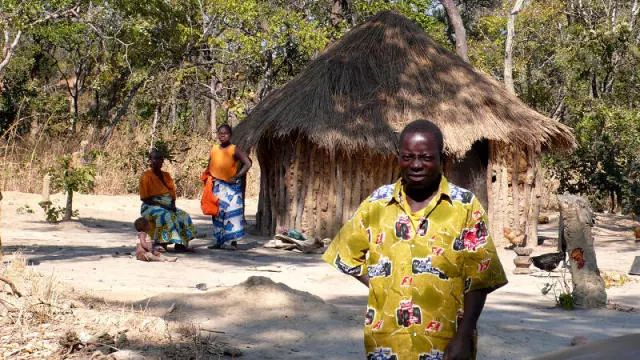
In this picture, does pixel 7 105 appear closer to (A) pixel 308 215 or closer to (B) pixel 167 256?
(A) pixel 308 215

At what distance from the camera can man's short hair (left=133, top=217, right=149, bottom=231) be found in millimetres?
9914

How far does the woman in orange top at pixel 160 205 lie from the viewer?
33.6ft

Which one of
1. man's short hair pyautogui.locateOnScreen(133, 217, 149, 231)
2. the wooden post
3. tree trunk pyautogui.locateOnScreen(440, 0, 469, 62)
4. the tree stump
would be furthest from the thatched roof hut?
the tree stump

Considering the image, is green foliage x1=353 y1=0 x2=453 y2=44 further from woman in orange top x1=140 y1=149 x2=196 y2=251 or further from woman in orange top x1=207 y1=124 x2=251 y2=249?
woman in orange top x1=140 y1=149 x2=196 y2=251

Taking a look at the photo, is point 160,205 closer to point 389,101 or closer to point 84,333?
point 389,101

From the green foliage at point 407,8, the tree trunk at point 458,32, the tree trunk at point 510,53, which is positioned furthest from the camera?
the green foliage at point 407,8

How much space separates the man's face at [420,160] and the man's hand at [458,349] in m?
0.51

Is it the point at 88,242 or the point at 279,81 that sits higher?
the point at 279,81

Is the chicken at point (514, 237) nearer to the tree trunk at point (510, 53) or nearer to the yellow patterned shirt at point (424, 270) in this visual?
the tree trunk at point (510, 53)

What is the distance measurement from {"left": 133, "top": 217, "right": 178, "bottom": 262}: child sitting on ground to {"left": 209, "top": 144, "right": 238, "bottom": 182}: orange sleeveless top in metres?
1.48

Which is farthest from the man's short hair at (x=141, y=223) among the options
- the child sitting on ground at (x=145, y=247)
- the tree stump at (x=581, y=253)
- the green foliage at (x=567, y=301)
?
the green foliage at (x=567, y=301)

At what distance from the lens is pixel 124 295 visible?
717 centimetres

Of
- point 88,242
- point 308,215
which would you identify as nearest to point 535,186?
point 308,215

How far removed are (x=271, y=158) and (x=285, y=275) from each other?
4.65 m
